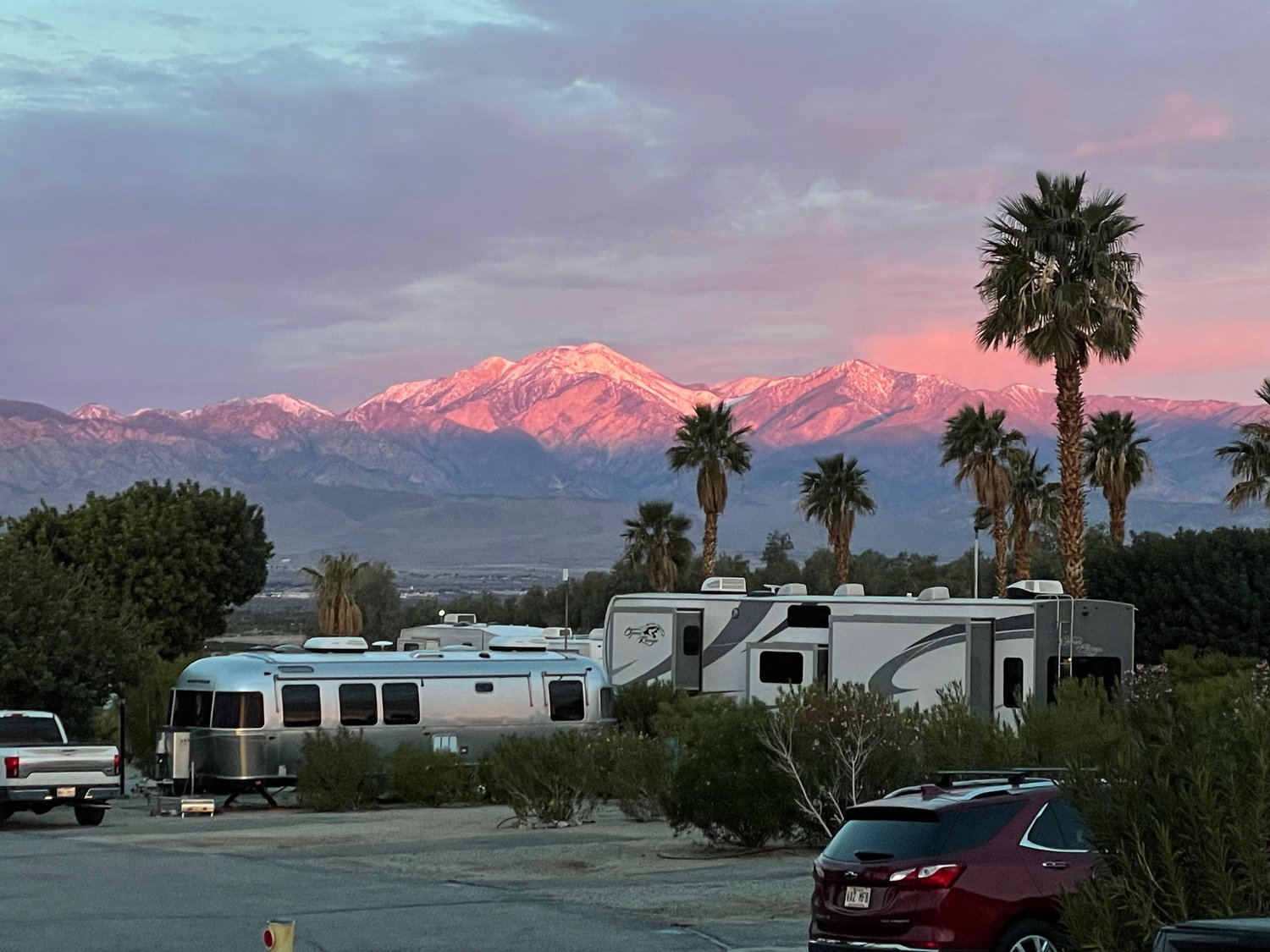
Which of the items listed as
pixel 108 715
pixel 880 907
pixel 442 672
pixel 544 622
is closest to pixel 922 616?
pixel 442 672

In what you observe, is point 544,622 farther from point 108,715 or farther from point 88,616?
point 88,616

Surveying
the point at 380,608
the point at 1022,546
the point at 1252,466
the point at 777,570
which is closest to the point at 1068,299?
the point at 1252,466

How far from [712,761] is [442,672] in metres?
10.0

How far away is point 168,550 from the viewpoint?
1777 inches

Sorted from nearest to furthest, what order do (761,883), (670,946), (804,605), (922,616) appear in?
(670,946), (761,883), (922,616), (804,605)

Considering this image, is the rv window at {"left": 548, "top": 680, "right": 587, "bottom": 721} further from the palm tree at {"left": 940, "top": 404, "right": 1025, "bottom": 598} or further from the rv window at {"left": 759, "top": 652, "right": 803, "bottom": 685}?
the palm tree at {"left": 940, "top": 404, "right": 1025, "bottom": 598}

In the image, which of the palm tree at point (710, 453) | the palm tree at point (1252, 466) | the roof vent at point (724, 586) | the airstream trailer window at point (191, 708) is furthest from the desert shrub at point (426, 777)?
the palm tree at point (710, 453)

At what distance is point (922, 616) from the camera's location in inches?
1073

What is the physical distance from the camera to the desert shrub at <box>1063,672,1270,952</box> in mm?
Result: 7605

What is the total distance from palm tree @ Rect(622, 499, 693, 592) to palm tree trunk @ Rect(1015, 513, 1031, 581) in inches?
469

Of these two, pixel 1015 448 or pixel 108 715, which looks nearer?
pixel 108 715

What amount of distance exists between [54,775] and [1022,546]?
41.6 metres

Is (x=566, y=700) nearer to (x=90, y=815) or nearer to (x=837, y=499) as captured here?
(x=90, y=815)

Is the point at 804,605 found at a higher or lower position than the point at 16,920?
higher
